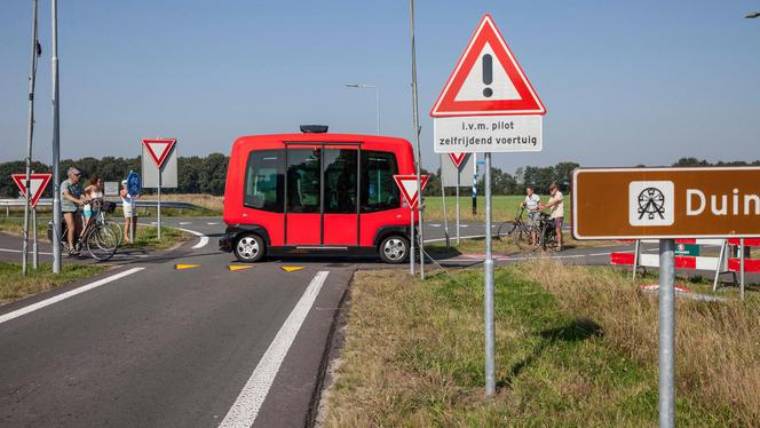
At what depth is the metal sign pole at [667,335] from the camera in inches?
133

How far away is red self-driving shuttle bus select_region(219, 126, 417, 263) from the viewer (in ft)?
51.3

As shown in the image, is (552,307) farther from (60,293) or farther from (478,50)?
(60,293)

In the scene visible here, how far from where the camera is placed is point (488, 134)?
5312mm

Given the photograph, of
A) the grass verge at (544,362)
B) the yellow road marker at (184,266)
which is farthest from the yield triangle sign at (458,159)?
the grass verge at (544,362)

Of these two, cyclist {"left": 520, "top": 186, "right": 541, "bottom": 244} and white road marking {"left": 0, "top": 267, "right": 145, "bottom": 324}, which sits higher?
cyclist {"left": 520, "top": 186, "right": 541, "bottom": 244}

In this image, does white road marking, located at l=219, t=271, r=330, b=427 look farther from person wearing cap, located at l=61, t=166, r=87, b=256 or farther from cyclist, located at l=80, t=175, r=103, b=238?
cyclist, located at l=80, t=175, r=103, b=238

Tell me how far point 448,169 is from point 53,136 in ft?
38.7

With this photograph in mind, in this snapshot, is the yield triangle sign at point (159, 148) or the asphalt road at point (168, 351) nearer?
the asphalt road at point (168, 351)

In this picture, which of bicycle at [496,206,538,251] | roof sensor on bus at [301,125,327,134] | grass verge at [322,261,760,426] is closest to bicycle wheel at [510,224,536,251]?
bicycle at [496,206,538,251]

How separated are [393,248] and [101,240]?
237 inches

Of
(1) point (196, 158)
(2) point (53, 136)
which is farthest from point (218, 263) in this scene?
(1) point (196, 158)

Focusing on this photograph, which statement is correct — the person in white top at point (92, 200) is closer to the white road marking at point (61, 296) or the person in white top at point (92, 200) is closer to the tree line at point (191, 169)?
the white road marking at point (61, 296)

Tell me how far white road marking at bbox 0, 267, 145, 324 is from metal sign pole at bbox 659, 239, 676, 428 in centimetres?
725

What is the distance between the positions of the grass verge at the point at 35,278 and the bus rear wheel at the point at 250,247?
272 centimetres
